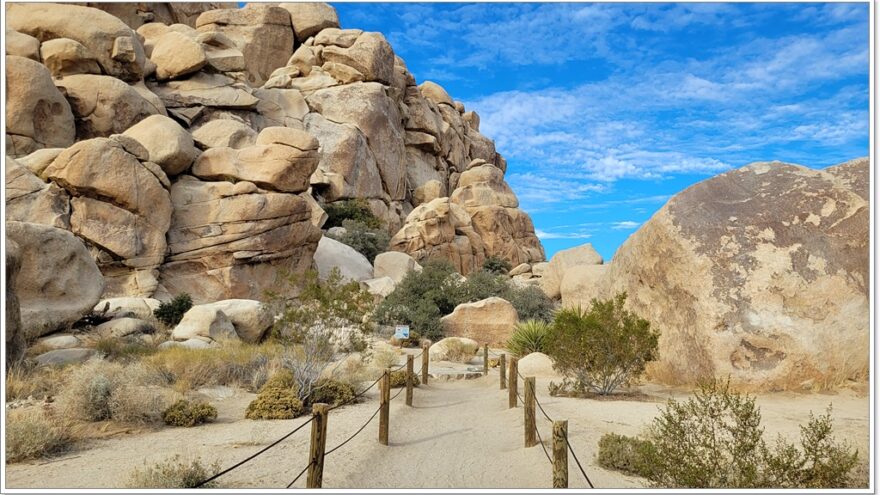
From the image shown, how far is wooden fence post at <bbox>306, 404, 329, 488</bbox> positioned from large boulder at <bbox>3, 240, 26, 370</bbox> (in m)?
9.37

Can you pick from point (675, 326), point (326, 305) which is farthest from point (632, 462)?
point (326, 305)

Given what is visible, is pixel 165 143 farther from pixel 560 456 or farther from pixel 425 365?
pixel 560 456

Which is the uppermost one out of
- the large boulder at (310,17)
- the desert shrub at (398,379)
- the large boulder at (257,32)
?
the large boulder at (310,17)

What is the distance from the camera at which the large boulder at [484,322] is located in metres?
24.5

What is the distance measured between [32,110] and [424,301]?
21.3 meters

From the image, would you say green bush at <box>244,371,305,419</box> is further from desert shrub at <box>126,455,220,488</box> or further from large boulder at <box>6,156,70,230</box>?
large boulder at <box>6,156,70,230</box>

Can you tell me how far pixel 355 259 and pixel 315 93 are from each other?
18.1m

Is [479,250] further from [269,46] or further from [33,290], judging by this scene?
[33,290]

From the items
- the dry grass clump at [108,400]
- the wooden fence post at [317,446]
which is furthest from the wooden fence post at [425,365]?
the wooden fence post at [317,446]

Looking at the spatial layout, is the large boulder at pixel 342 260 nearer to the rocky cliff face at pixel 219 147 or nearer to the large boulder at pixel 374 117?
the rocky cliff face at pixel 219 147

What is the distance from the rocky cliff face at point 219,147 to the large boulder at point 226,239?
7 centimetres

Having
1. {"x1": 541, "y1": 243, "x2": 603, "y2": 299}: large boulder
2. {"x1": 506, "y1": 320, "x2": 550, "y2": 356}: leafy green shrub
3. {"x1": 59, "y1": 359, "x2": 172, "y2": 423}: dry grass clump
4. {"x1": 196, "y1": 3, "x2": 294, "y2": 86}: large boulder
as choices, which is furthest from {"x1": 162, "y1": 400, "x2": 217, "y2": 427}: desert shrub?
{"x1": 196, "y1": 3, "x2": 294, "y2": 86}: large boulder

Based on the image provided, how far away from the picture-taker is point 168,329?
19609 millimetres

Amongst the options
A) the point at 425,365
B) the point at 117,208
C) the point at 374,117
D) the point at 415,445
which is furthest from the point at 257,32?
the point at 415,445
